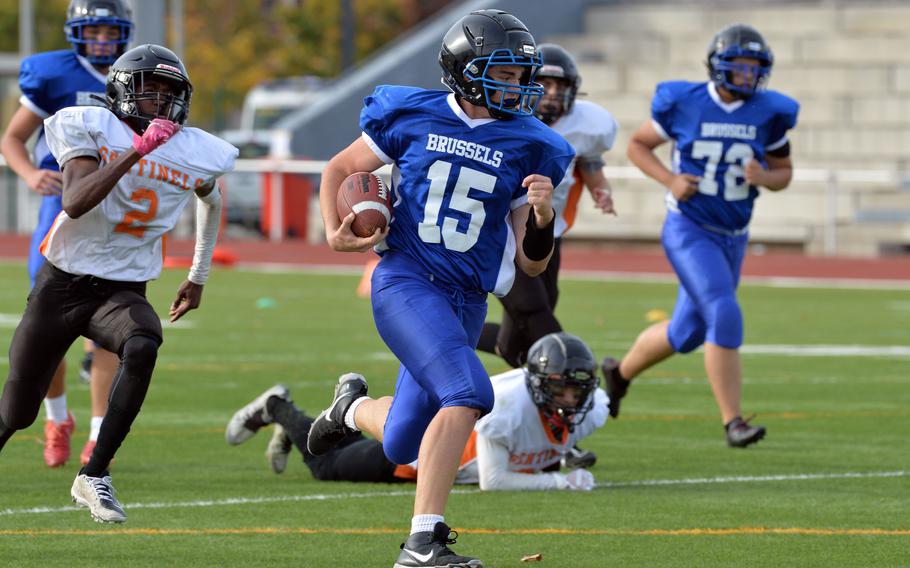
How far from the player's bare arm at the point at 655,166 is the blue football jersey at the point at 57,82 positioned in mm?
2717

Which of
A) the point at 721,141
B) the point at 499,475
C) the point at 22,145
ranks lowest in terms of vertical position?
the point at 499,475

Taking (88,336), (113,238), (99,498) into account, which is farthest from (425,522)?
(113,238)

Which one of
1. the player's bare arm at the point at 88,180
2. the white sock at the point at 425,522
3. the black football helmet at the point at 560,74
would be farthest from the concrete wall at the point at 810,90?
the white sock at the point at 425,522

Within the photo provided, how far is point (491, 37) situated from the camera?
5781 millimetres

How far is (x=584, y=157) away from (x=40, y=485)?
3.14 metres

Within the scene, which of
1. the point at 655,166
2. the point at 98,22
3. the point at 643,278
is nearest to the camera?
the point at 98,22

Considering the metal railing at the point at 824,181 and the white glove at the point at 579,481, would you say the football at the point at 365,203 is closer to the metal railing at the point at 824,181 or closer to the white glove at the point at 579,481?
the white glove at the point at 579,481

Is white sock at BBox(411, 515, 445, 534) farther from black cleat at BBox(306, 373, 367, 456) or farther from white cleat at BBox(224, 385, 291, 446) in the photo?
white cleat at BBox(224, 385, 291, 446)

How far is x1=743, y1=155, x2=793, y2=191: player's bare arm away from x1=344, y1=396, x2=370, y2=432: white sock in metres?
3.26

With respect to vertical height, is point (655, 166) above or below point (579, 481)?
above

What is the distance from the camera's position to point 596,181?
8820 mm

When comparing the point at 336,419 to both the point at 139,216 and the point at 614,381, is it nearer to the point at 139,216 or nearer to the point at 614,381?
the point at 139,216

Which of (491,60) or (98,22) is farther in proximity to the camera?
(98,22)

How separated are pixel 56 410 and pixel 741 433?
9.99ft
